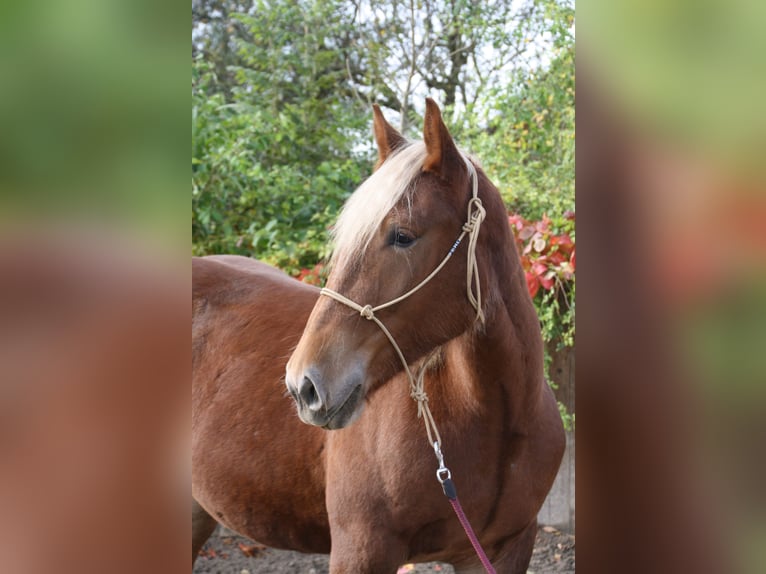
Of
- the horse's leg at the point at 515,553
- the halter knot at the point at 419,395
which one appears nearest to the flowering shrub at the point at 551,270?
the horse's leg at the point at 515,553

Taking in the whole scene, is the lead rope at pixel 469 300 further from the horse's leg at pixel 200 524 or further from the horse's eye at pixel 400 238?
the horse's leg at pixel 200 524

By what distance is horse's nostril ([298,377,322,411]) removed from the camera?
1.64m

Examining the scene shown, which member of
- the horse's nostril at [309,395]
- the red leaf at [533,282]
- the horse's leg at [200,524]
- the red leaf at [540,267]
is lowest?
the horse's leg at [200,524]

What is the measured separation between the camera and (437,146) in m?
1.84

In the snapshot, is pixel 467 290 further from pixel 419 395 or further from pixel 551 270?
pixel 551 270

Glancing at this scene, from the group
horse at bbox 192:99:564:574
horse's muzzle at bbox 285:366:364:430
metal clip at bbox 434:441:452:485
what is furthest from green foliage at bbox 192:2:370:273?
horse's muzzle at bbox 285:366:364:430

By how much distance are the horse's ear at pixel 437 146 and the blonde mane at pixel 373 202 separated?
31 millimetres

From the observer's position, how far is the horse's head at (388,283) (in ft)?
5.51

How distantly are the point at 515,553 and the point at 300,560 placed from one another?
240 centimetres

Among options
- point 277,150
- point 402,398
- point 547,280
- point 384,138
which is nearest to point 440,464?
point 402,398

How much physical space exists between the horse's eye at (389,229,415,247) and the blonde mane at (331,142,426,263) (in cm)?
5

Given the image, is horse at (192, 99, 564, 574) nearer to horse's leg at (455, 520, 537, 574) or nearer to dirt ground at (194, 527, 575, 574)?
horse's leg at (455, 520, 537, 574)

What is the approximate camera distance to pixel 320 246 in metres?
5.09

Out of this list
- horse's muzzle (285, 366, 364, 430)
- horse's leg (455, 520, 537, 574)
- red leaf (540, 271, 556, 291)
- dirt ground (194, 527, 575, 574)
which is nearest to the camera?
horse's muzzle (285, 366, 364, 430)
